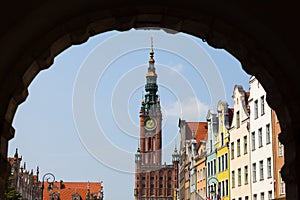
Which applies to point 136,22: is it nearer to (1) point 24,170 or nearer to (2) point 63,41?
(2) point 63,41

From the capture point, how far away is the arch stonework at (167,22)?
745cm

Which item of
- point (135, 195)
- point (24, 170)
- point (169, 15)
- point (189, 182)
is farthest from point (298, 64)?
point (135, 195)

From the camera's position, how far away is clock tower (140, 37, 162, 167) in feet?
544

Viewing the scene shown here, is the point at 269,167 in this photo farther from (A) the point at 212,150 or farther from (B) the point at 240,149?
(A) the point at 212,150

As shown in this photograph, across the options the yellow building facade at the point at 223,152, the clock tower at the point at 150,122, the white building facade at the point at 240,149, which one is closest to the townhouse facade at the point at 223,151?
the yellow building facade at the point at 223,152

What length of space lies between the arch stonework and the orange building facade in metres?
145

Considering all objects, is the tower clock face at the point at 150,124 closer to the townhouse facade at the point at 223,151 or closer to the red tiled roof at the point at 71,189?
the red tiled roof at the point at 71,189

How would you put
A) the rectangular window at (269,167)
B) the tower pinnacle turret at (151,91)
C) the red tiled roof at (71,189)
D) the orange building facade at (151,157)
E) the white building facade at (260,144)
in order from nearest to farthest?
the rectangular window at (269,167) < the white building facade at (260,144) < the red tiled roof at (71,189) < the orange building facade at (151,157) < the tower pinnacle turret at (151,91)

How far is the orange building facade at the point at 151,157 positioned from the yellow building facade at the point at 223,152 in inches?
3981

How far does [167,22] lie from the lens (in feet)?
27.2

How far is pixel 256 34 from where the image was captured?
7.82 m

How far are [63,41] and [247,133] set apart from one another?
3669 cm

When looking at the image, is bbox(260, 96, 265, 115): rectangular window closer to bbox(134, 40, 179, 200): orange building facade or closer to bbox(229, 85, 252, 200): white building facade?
bbox(229, 85, 252, 200): white building facade

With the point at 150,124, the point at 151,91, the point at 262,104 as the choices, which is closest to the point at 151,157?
the point at 150,124
